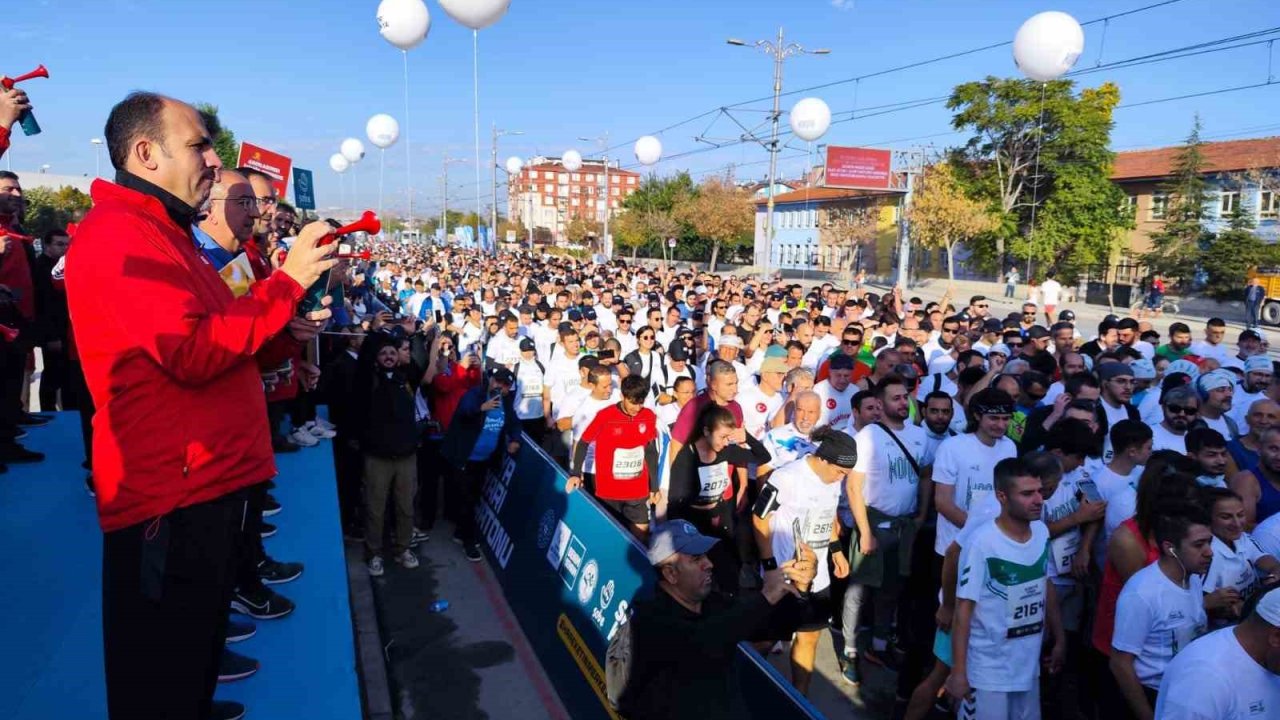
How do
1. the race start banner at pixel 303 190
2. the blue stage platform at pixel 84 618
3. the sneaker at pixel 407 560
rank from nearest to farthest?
the blue stage platform at pixel 84 618 → the sneaker at pixel 407 560 → the race start banner at pixel 303 190

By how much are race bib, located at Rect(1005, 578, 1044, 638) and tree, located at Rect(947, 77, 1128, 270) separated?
3908 centimetres

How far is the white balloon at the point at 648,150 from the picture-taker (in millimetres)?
23078

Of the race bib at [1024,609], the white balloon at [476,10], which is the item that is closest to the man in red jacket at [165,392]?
the race bib at [1024,609]

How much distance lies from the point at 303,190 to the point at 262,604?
11818mm

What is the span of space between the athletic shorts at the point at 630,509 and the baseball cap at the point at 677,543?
2814 millimetres

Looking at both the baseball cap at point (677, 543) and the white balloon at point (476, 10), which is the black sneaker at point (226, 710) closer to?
the baseball cap at point (677, 543)

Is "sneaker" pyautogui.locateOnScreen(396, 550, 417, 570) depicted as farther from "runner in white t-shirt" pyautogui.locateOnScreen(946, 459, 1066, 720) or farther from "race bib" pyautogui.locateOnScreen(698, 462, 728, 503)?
"runner in white t-shirt" pyautogui.locateOnScreen(946, 459, 1066, 720)

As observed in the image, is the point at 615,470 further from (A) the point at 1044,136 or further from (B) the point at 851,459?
(A) the point at 1044,136

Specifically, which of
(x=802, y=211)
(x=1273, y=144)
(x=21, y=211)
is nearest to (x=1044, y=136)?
(x=1273, y=144)

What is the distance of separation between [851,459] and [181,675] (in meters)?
3.53

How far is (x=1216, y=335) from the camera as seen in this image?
8773 mm

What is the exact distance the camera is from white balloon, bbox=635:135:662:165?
2308 cm

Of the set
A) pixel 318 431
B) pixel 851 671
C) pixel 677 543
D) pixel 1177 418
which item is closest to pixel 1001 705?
pixel 851 671

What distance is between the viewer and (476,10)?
31.3ft
